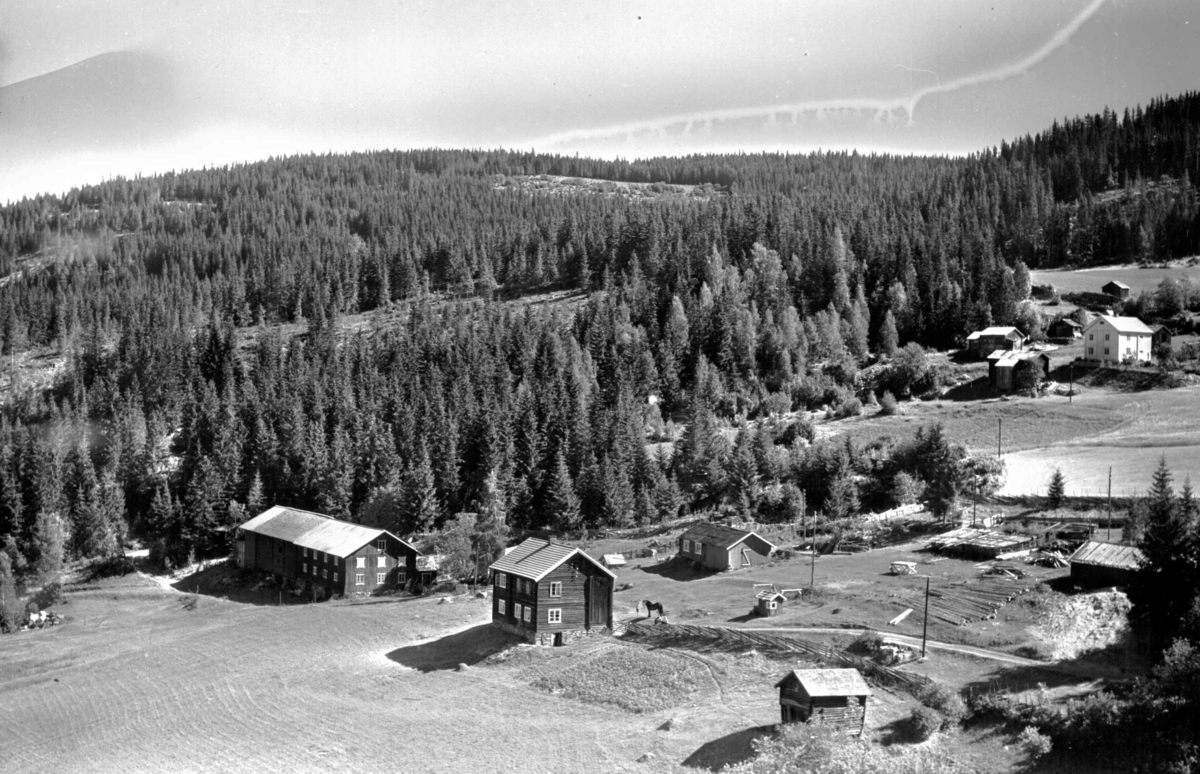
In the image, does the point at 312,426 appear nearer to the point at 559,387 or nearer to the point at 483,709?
the point at 559,387

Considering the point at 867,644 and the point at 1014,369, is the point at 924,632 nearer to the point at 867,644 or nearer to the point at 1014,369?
the point at 867,644

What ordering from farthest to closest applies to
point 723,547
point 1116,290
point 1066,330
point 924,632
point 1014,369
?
1. point 1116,290
2. point 1066,330
3. point 1014,369
4. point 723,547
5. point 924,632

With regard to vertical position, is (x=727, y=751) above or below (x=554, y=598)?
below

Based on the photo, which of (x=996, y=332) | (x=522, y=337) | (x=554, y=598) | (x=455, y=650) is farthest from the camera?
(x=522, y=337)

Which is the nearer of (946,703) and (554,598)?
(946,703)

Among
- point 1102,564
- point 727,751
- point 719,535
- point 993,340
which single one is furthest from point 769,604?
point 993,340

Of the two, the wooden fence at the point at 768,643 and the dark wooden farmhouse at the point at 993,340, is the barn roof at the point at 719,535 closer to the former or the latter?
the wooden fence at the point at 768,643

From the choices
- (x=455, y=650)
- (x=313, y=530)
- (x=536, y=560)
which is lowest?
(x=455, y=650)

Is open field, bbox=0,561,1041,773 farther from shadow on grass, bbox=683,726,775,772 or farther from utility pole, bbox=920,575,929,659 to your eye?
utility pole, bbox=920,575,929,659

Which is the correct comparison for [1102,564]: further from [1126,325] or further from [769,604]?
[1126,325]
